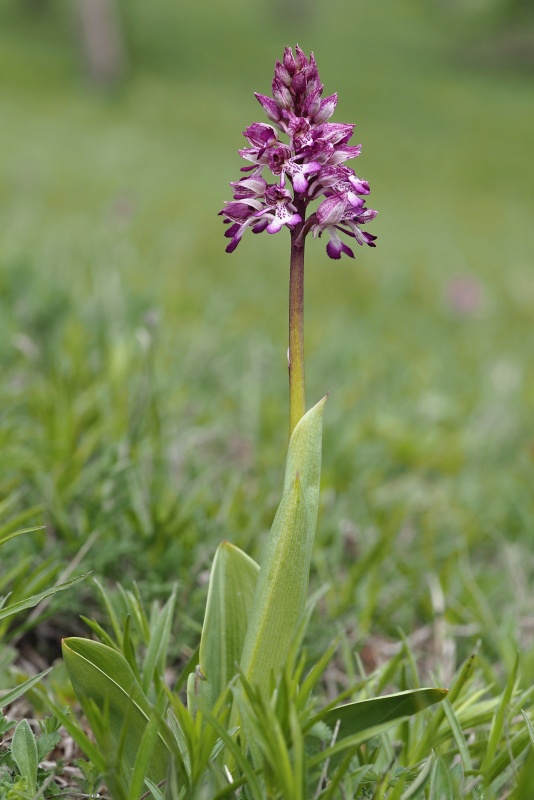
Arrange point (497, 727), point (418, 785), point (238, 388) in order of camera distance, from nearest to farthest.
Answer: point (418, 785), point (497, 727), point (238, 388)

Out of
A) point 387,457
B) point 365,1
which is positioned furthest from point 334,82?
point 387,457

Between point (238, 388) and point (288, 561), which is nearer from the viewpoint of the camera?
point (288, 561)

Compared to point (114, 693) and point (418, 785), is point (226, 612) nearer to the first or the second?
point (114, 693)

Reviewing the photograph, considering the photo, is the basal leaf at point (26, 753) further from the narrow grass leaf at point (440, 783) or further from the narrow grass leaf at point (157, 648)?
the narrow grass leaf at point (440, 783)

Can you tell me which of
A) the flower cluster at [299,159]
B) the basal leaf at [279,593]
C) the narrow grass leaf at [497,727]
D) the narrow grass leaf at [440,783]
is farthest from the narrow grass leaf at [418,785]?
the flower cluster at [299,159]

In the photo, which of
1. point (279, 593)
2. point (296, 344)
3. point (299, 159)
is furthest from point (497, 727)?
point (299, 159)

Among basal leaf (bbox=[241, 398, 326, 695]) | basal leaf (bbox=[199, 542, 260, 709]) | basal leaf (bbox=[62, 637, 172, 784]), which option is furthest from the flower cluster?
basal leaf (bbox=[62, 637, 172, 784])

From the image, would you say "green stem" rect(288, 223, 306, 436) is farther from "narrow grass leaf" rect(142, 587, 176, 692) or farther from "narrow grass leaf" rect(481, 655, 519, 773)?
"narrow grass leaf" rect(481, 655, 519, 773)
